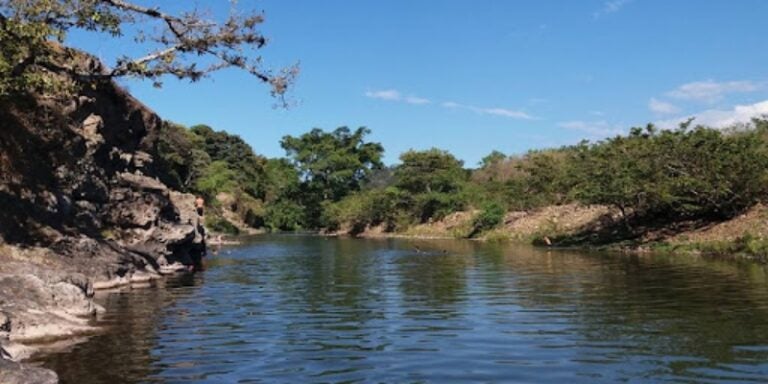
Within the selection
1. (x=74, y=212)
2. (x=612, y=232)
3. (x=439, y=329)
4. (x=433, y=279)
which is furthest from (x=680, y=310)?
(x=612, y=232)

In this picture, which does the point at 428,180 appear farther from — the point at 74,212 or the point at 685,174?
the point at 74,212

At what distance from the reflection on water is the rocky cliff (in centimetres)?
144

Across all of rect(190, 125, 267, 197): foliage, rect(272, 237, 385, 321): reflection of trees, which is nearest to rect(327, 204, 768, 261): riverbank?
rect(272, 237, 385, 321): reflection of trees

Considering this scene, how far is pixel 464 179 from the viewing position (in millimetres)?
86125

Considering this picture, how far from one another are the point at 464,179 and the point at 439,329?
7109 cm

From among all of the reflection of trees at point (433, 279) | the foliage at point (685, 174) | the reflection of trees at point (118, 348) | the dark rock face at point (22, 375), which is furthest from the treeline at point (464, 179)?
the dark rock face at point (22, 375)

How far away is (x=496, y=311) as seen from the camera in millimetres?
18312

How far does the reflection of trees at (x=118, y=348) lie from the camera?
11273mm

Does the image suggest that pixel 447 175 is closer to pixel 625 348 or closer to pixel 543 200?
pixel 543 200

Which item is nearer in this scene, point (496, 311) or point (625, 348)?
point (625, 348)

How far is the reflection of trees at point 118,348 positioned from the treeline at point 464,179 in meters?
27.3

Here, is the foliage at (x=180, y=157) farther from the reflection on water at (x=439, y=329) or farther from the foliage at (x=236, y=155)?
the reflection on water at (x=439, y=329)

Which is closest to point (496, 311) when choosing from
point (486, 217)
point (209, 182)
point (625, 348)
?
point (625, 348)

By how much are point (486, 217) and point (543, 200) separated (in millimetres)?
5753
